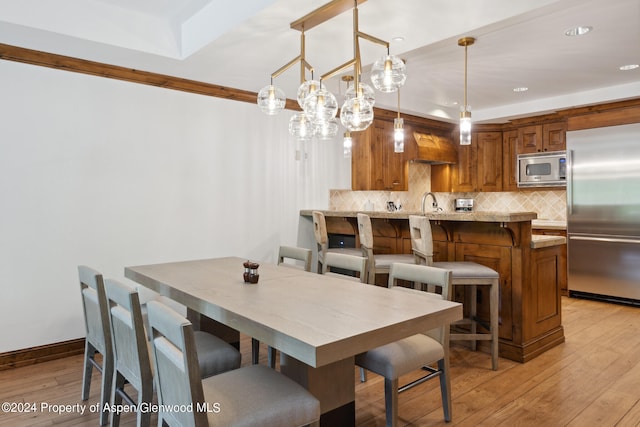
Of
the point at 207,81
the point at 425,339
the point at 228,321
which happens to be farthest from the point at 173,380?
the point at 207,81

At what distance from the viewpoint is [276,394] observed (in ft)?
5.07

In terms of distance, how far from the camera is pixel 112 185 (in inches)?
139

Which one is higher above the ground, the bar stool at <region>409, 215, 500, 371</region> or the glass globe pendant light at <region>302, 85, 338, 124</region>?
the glass globe pendant light at <region>302, 85, 338, 124</region>

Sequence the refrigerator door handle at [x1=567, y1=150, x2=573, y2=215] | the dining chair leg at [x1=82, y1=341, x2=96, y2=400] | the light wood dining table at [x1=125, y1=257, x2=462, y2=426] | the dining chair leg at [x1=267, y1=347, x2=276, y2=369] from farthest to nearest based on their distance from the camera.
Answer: the refrigerator door handle at [x1=567, y1=150, x2=573, y2=215] < the dining chair leg at [x1=267, y1=347, x2=276, y2=369] < the dining chair leg at [x1=82, y1=341, x2=96, y2=400] < the light wood dining table at [x1=125, y1=257, x2=462, y2=426]

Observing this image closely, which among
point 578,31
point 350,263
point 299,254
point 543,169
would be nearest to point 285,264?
point 299,254

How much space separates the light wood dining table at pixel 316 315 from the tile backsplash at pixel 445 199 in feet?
10.3

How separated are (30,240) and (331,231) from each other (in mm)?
2919

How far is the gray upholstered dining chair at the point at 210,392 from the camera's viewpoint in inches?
51.3

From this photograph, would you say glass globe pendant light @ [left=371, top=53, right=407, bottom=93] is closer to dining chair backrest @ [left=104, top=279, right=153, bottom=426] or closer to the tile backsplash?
dining chair backrest @ [left=104, top=279, right=153, bottom=426]

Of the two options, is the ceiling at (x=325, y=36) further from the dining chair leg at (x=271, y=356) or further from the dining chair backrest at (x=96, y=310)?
the dining chair leg at (x=271, y=356)

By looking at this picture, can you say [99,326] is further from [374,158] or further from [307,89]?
[374,158]

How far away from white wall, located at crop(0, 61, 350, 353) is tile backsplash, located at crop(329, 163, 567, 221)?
1.41m

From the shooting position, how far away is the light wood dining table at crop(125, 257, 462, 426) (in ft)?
4.57

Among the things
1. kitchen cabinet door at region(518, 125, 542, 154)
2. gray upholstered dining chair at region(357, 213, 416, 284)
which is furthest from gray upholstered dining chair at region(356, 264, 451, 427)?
kitchen cabinet door at region(518, 125, 542, 154)
